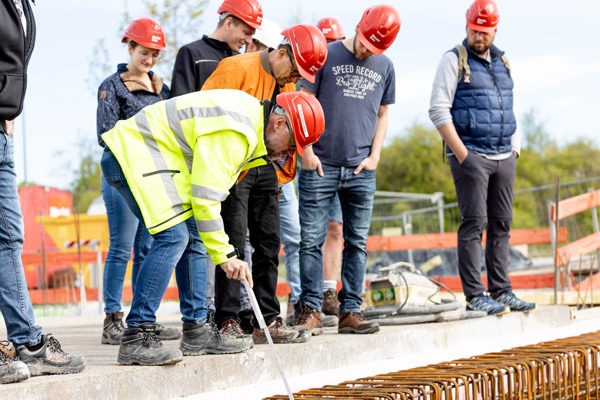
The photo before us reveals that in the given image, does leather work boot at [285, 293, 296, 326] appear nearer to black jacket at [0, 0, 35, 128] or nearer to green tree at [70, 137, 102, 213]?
black jacket at [0, 0, 35, 128]

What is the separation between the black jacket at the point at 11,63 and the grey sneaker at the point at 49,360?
36.6 inches

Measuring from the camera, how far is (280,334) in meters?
5.11

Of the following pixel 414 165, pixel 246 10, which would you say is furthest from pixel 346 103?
pixel 414 165

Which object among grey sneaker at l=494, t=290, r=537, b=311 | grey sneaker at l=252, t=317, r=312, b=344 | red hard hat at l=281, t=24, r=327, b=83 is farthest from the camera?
grey sneaker at l=494, t=290, r=537, b=311

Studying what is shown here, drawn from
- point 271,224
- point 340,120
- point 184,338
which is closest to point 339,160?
point 340,120

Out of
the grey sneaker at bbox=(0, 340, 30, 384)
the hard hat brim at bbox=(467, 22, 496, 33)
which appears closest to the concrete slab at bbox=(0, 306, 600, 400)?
the grey sneaker at bbox=(0, 340, 30, 384)

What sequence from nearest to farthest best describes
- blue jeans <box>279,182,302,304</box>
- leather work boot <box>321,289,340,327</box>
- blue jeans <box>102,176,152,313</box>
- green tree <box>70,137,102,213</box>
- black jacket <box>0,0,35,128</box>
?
black jacket <box>0,0,35,128</box> < blue jeans <box>102,176,152,313</box> < blue jeans <box>279,182,302,304</box> < leather work boot <box>321,289,340,327</box> < green tree <box>70,137,102,213</box>

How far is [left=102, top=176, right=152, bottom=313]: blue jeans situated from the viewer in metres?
5.53

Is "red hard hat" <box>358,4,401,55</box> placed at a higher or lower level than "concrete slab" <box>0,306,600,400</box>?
higher

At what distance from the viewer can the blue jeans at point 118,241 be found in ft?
18.1

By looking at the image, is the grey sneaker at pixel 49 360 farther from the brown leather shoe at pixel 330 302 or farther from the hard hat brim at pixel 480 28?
the hard hat brim at pixel 480 28

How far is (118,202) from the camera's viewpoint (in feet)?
18.0

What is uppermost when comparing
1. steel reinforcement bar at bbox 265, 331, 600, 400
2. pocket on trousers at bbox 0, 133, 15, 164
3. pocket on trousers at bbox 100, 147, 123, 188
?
pocket on trousers at bbox 0, 133, 15, 164

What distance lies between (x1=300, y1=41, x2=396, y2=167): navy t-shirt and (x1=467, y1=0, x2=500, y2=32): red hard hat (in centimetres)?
117
